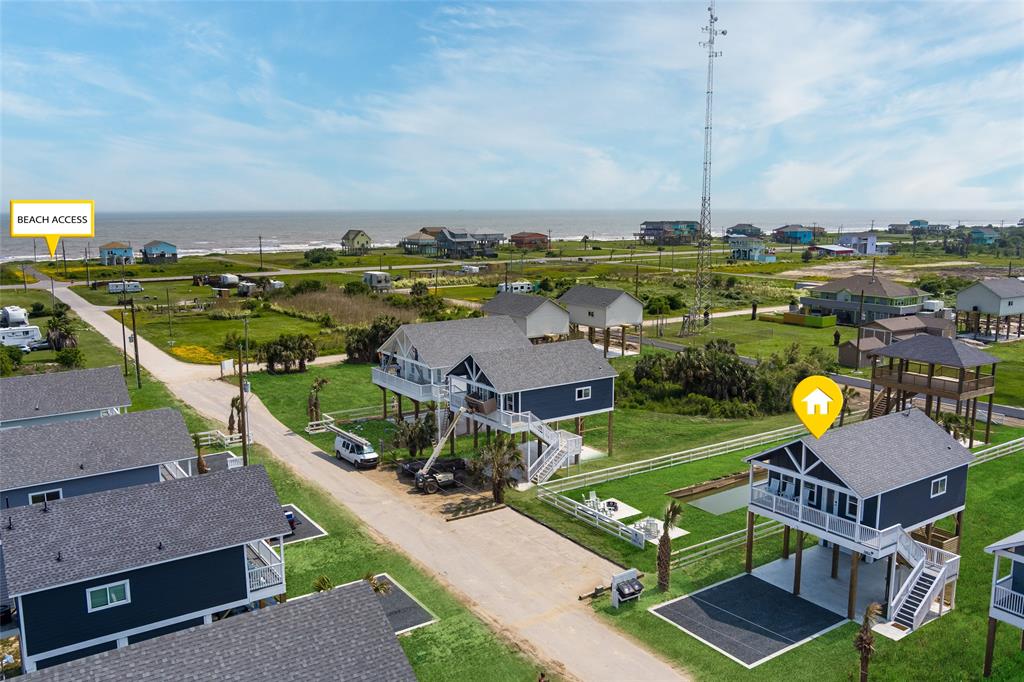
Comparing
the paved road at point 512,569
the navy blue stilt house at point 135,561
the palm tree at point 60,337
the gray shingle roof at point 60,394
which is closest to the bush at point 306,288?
the palm tree at point 60,337

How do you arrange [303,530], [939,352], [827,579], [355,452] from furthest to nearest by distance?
[939,352]
[355,452]
[303,530]
[827,579]

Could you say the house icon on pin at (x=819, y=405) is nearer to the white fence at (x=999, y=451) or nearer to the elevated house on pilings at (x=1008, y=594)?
the elevated house on pilings at (x=1008, y=594)

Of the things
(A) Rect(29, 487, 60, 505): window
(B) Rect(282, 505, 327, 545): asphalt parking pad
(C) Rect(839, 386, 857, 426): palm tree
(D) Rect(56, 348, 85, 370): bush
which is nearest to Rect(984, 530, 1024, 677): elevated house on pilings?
(B) Rect(282, 505, 327, 545): asphalt parking pad

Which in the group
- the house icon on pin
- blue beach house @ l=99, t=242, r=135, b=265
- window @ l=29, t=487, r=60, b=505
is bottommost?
window @ l=29, t=487, r=60, b=505

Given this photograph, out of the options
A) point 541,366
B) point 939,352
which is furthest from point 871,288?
point 541,366

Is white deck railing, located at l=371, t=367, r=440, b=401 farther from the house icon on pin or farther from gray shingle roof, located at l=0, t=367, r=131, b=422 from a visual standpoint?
the house icon on pin

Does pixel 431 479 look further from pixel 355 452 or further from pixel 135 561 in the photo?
pixel 135 561

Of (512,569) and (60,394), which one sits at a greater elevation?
(60,394)
